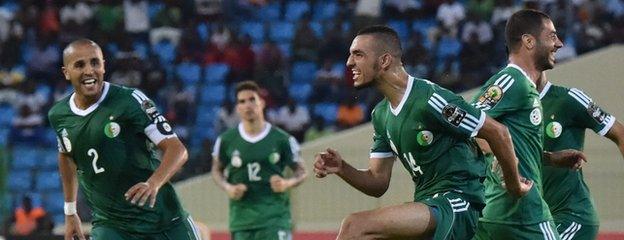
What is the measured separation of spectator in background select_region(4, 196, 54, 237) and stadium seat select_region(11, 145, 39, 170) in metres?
0.81

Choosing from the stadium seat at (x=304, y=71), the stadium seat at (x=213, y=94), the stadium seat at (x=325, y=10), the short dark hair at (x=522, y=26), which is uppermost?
the stadium seat at (x=325, y=10)

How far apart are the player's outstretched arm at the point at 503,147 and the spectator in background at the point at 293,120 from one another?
12.3m

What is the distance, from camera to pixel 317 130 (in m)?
19.5

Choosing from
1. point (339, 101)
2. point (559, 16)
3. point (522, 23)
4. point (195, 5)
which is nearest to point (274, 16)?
point (195, 5)

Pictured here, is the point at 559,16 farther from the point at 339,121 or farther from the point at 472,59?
the point at 339,121

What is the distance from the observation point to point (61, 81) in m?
20.6

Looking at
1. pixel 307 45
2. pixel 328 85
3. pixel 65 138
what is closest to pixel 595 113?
pixel 65 138

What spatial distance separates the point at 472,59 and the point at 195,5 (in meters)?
4.88

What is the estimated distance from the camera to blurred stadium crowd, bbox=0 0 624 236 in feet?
64.7

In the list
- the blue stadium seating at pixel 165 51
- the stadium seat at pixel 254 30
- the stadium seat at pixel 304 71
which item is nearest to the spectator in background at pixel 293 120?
the stadium seat at pixel 304 71

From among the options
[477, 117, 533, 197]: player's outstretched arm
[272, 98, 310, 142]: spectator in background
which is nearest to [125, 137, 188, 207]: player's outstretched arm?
[477, 117, 533, 197]: player's outstretched arm

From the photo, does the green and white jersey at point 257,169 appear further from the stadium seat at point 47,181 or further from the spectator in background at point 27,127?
the spectator in background at point 27,127

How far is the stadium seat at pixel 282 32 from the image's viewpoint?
21625mm

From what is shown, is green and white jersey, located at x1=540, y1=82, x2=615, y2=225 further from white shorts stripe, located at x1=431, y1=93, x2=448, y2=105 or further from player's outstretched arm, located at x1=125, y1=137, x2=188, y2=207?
player's outstretched arm, located at x1=125, y1=137, x2=188, y2=207
